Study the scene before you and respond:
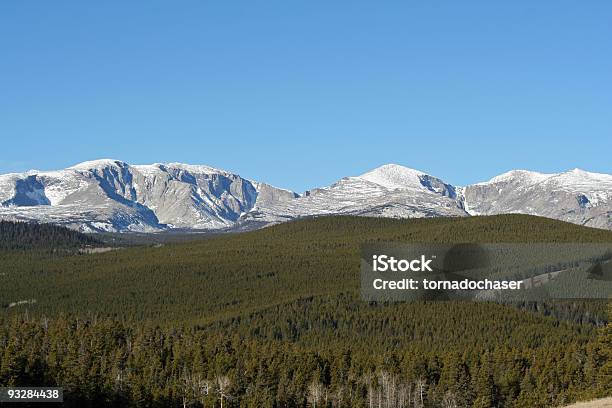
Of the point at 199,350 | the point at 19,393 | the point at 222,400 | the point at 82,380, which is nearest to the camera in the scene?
the point at 19,393

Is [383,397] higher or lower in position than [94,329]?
lower

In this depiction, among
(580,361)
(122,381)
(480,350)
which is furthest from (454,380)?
(122,381)

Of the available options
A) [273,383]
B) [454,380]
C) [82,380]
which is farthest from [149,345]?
[454,380]

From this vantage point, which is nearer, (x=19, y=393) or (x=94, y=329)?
(x=19, y=393)

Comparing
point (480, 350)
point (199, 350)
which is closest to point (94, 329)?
point (199, 350)

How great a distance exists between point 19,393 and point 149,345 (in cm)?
7006

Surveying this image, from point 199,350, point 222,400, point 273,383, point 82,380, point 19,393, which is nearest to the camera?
point 19,393

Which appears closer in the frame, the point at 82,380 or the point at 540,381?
the point at 82,380

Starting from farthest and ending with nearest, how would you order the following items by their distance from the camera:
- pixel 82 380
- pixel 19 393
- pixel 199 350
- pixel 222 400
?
pixel 199 350
pixel 222 400
pixel 82 380
pixel 19 393

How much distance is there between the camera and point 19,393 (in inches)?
4250

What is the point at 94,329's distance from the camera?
188750 mm

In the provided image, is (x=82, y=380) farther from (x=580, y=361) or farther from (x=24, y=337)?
(x=580, y=361)

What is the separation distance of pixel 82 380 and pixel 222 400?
21008 mm

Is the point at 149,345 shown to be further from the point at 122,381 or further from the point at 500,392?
the point at 500,392
